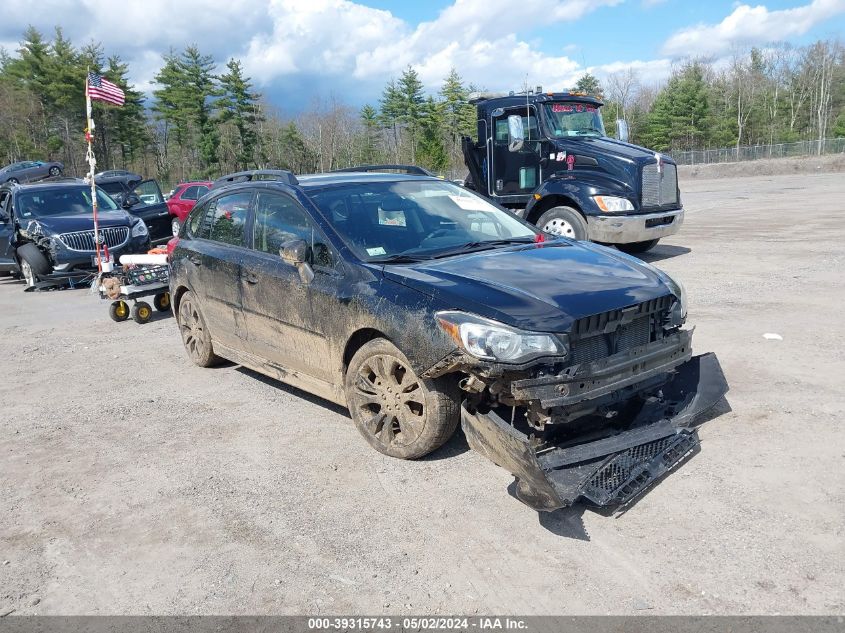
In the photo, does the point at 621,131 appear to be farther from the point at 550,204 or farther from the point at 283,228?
the point at 283,228

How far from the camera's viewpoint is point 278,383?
6.36 m

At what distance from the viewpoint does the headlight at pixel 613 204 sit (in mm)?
11133

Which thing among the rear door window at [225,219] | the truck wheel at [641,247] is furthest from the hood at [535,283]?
the truck wheel at [641,247]

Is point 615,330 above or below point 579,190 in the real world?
below

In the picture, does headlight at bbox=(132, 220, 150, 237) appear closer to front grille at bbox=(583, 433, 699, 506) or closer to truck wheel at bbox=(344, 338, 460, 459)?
truck wheel at bbox=(344, 338, 460, 459)

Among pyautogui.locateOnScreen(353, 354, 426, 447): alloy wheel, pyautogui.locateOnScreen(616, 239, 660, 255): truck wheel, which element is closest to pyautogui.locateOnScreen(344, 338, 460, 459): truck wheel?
pyautogui.locateOnScreen(353, 354, 426, 447): alloy wheel

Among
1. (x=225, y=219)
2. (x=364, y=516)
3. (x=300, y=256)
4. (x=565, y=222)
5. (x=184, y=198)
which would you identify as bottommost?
(x=364, y=516)

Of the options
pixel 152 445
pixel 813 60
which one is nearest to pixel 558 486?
pixel 152 445

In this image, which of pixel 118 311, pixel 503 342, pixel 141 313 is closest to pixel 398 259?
pixel 503 342

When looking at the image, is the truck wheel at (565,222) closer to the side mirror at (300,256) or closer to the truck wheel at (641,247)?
the truck wheel at (641,247)

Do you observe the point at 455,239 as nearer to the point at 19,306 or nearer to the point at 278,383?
the point at 278,383

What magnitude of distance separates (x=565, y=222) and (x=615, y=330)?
7.84m

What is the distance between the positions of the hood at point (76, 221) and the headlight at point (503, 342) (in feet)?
37.9

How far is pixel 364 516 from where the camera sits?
3.85 m
